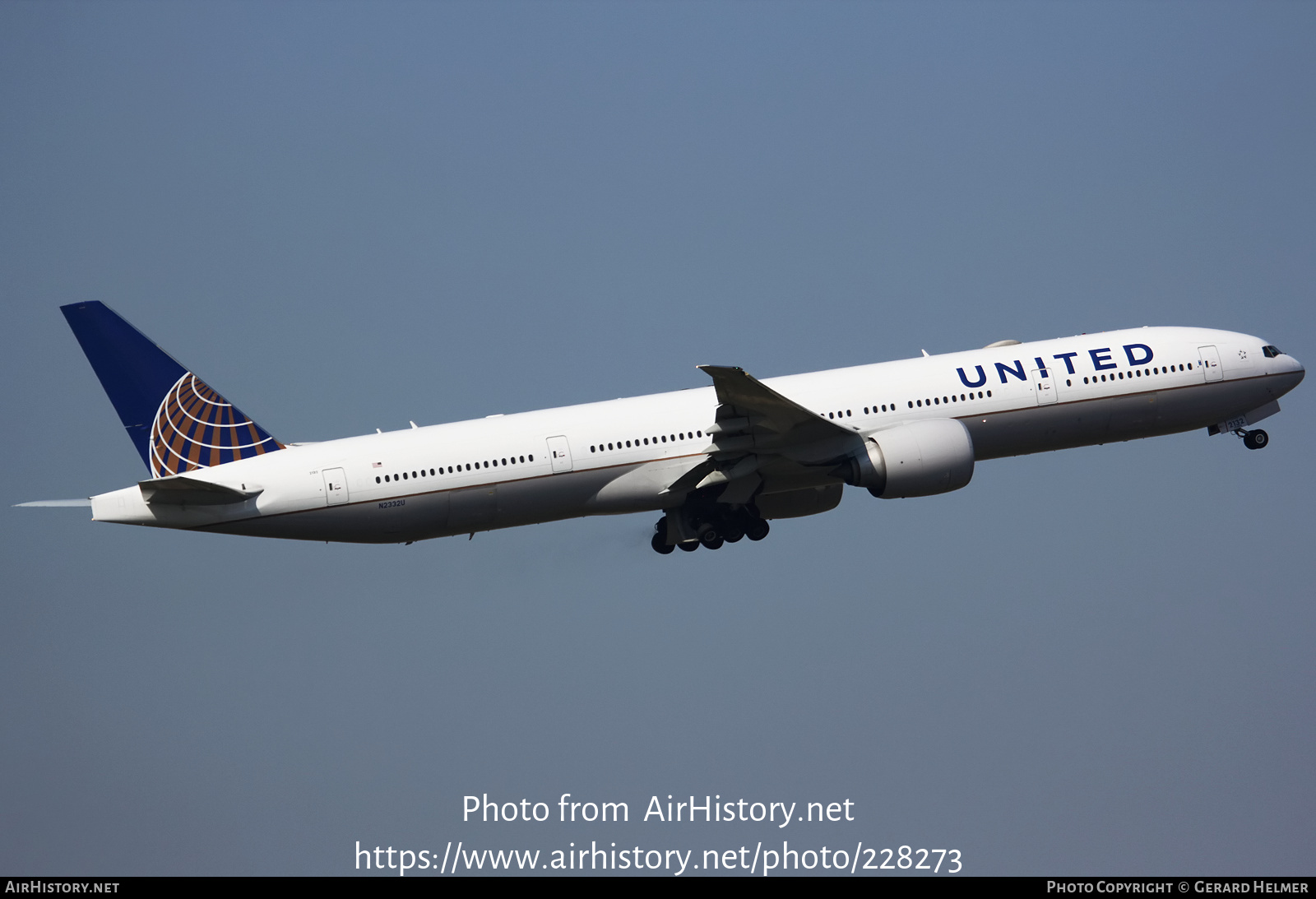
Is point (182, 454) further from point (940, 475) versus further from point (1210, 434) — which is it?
point (1210, 434)

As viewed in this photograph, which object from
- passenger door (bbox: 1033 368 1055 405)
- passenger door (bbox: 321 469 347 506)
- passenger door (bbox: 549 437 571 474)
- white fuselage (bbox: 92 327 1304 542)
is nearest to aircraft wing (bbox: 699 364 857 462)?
white fuselage (bbox: 92 327 1304 542)

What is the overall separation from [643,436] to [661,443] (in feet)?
1.76

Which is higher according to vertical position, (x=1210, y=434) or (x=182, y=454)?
(x=1210, y=434)

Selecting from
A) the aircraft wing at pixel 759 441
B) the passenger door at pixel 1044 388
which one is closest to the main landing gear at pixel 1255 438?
the passenger door at pixel 1044 388

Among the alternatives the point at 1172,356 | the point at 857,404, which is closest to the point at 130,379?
the point at 857,404

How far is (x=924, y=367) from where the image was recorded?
39.9 metres

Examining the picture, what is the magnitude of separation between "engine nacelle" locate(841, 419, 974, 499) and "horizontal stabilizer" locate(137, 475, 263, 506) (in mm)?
16216

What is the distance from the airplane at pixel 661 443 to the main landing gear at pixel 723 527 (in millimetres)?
52

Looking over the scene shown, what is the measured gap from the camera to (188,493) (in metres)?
36.2

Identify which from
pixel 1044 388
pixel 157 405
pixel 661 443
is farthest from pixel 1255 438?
pixel 157 405

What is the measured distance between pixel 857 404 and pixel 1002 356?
15.5 ft

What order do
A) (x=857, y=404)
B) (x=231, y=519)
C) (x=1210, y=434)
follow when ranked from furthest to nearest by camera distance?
(x=1210, y=434) → (x=857, y=404) → (x=231, y=519)

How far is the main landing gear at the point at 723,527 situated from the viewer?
39969 mm

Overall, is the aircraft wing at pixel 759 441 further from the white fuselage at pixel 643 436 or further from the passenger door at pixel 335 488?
the passenger door at pixel 335 488
